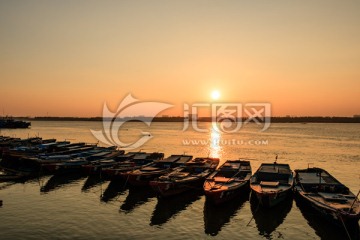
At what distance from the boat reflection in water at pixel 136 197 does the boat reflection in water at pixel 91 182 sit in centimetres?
447

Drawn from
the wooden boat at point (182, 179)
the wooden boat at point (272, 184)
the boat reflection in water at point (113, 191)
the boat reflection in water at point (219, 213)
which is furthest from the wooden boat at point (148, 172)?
the wooden boat at point (272, 184)

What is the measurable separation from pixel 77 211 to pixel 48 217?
7.39ft

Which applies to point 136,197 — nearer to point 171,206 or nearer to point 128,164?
point 171,206

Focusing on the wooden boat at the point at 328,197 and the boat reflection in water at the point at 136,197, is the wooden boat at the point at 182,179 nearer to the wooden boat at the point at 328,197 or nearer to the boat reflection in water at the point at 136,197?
the boat reflection in water at the point at 136,197

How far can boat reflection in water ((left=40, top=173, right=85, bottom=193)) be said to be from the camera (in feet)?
108

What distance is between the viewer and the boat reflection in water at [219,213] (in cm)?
2269

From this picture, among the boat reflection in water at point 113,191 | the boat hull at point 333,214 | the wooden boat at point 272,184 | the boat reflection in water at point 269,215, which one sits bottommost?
the boat reflection in water at point 269,215

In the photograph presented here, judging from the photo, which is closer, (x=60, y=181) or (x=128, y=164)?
(x=60, y=181)

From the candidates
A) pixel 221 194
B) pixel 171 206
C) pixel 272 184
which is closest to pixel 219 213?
pixel 221 194

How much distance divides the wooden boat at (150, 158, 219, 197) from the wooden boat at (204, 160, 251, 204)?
1.49 m

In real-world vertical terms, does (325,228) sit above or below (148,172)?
below

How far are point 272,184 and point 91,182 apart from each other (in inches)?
744

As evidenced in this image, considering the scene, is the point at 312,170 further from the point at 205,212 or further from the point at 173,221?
the point at 173,221

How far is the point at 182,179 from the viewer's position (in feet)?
100
